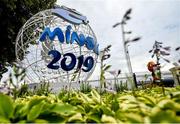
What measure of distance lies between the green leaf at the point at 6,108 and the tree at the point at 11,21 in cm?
2256

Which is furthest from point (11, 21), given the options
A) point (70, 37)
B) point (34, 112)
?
point (34, 112)

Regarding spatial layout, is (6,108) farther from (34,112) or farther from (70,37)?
(70,37)

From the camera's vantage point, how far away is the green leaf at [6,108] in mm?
3559

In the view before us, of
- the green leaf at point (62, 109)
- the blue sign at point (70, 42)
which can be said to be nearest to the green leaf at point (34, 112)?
the green leaf at point (62, 109)

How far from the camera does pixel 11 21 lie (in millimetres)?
26891

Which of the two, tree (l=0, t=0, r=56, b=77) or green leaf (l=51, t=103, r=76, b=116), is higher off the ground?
tree (l=0, t=0, r=56, b=77)

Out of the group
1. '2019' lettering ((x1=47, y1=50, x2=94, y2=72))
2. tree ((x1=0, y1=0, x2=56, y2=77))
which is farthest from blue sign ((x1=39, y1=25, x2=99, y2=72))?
tree ((x1=0, y1=0, x2=56, y2=77))

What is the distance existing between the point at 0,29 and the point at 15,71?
77.3ft

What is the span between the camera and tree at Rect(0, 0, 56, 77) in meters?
26.4

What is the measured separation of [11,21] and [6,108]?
945 inches

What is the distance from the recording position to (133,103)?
4230mm

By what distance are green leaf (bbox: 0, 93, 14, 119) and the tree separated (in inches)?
888

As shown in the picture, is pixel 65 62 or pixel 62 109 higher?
pixel 65 62

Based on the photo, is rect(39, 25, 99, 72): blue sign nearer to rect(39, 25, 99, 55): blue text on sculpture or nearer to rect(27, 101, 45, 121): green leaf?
rect(39, 25, 99, 55): blue text on sculpture
